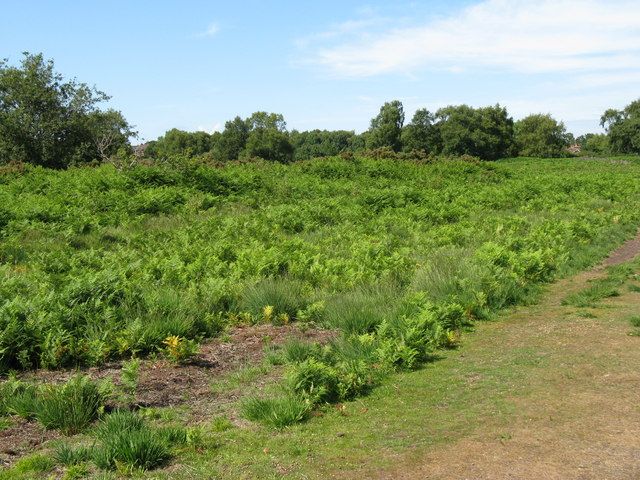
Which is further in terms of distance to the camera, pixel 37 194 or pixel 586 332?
pixel 37 194

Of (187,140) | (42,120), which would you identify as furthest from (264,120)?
(42,120)

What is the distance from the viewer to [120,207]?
16.6 metres

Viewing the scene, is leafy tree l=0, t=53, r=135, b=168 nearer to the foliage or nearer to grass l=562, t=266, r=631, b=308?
the foliage

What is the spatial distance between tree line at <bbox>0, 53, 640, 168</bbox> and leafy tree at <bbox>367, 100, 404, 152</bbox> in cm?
13

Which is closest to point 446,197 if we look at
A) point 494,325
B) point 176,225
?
point 176,225

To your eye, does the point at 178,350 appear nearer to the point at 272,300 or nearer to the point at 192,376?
the point at 192,376

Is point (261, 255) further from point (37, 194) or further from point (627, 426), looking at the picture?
point (37, 194)

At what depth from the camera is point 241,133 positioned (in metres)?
84.1

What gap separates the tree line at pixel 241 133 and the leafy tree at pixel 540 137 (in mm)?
144

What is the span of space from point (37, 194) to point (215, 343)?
1239 centimetres

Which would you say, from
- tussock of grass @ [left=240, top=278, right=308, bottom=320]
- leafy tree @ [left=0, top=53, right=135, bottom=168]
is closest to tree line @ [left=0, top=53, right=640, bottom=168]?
leafy tree @ [left=0, top=53, right=135, bottom=168]

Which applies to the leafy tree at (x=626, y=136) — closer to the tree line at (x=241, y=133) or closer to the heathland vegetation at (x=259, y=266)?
the tree line at (x=241, y=133)

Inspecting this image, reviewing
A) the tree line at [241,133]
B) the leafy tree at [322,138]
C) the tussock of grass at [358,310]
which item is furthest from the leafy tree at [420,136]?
the tussock of grass at [358,310]

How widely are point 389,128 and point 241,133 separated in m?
20.2
